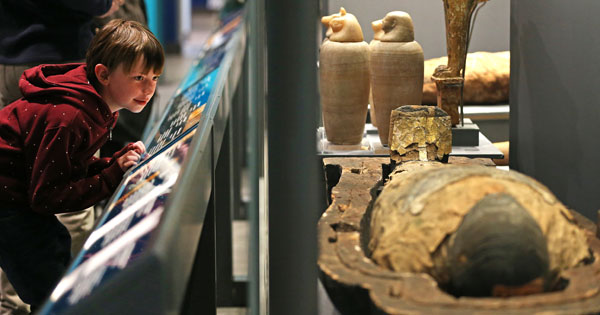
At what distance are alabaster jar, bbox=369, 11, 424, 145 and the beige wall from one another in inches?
3.4

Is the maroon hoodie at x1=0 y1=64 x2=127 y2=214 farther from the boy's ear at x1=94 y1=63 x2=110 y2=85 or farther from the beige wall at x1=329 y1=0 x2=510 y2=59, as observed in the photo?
the beige wall at x1=329 y1=0 x2=510 y2=59

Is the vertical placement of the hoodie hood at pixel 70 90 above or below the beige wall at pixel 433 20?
below

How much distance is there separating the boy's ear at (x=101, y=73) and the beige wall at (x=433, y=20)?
104 cm

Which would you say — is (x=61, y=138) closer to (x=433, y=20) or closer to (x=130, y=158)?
(x=130, y=158)

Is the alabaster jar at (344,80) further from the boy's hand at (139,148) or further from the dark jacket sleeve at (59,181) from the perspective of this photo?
the dark jacket sleeve at (59,181)

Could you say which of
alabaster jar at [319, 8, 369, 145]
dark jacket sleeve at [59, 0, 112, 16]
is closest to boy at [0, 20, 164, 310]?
dark jacket sleeve at [59, 0, 112, 16]

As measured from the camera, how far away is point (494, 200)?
3.70 ft

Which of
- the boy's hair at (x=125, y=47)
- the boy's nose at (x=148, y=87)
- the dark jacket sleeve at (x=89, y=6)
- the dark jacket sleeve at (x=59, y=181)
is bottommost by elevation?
the dark jacket sleeve at (x=59, y=181)

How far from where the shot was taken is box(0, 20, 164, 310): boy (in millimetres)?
1538

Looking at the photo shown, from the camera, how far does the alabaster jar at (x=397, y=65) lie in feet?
7.69

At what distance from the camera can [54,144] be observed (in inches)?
59.3

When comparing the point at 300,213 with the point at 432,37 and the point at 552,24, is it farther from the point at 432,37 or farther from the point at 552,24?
the point at 432,37

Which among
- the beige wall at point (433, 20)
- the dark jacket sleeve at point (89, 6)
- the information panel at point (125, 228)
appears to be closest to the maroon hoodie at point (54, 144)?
the information panel at point (125, 228)

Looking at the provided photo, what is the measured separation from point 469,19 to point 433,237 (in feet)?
4.60
